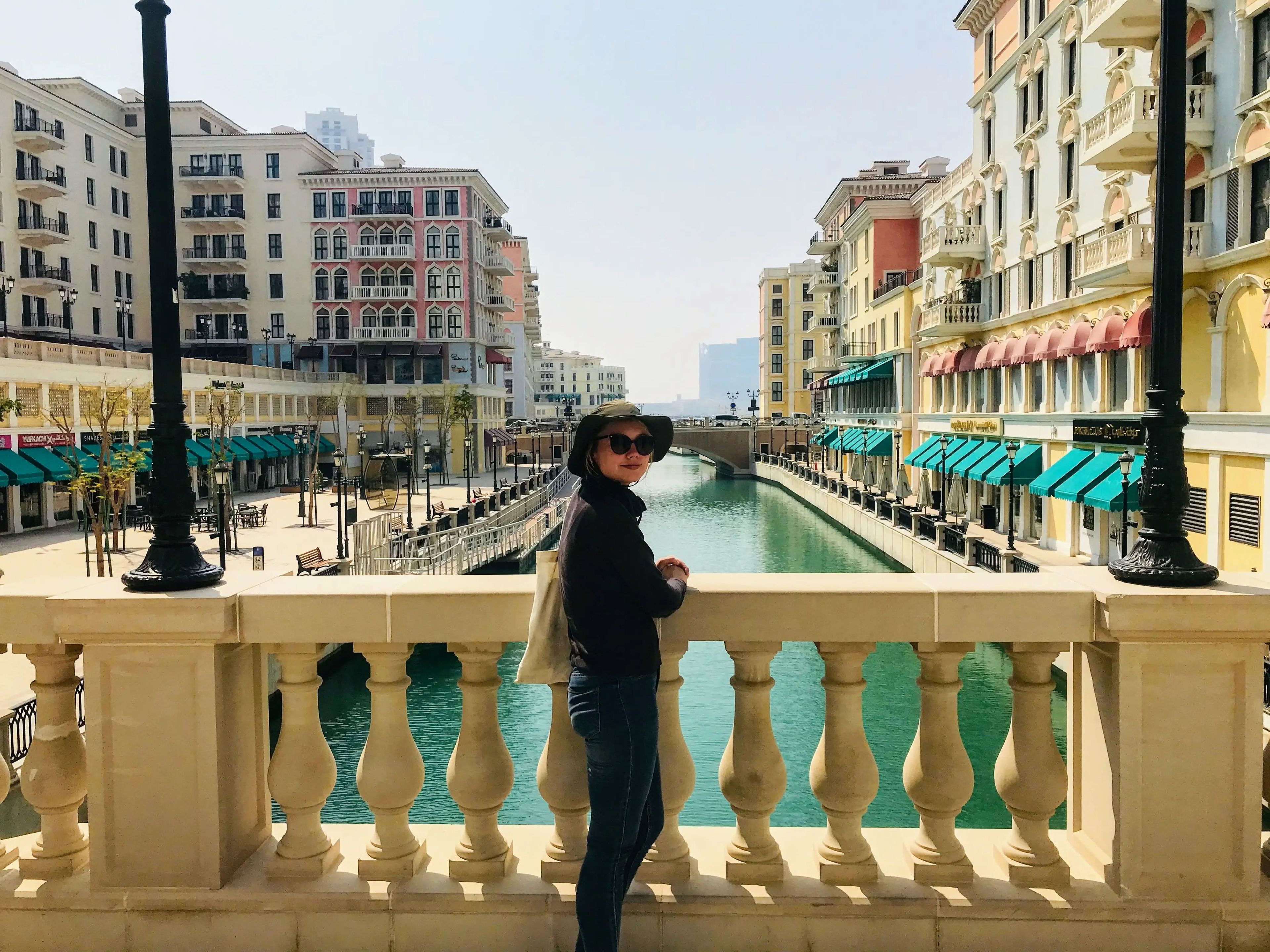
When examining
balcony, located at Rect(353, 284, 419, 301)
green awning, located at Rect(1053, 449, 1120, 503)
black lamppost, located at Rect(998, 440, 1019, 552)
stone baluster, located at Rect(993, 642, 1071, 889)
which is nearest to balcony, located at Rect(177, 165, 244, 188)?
balcony, located at Rect(353, 284, 419, 301)

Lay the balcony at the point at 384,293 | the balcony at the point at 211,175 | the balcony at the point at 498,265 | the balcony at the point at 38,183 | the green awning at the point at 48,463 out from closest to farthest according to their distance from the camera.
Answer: the green awning at the point at 48,463
the balcony at the point at 38,183
the balcony at the point at 211,175
the balcony at the point at 384,293
the balcony at the point at 498,265

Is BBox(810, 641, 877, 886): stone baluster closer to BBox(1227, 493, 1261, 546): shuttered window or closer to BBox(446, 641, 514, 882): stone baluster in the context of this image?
BBox(446, 641, 514, 882): stone baluster

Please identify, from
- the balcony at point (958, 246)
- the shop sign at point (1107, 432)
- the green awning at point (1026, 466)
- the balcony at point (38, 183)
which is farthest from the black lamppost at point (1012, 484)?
the balcony at point (38, 183)

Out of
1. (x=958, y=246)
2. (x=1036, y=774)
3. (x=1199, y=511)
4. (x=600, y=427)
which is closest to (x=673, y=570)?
(x=600, y=427)

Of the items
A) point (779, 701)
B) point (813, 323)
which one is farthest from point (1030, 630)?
point (813, 323)

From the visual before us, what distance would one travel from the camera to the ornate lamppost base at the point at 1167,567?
320 centimetres

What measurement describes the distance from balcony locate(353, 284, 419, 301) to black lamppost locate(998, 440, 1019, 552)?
43452 millimetres

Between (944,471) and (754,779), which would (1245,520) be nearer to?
(944,471)

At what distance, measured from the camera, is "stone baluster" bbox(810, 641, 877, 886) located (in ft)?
10.9

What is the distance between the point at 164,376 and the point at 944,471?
33.1 m

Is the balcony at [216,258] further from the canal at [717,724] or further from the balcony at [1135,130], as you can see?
the balcony at [1135,130]

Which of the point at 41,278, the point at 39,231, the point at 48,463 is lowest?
the point at 48,463

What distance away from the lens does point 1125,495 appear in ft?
65.7

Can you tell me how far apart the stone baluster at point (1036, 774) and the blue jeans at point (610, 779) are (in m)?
1.27
